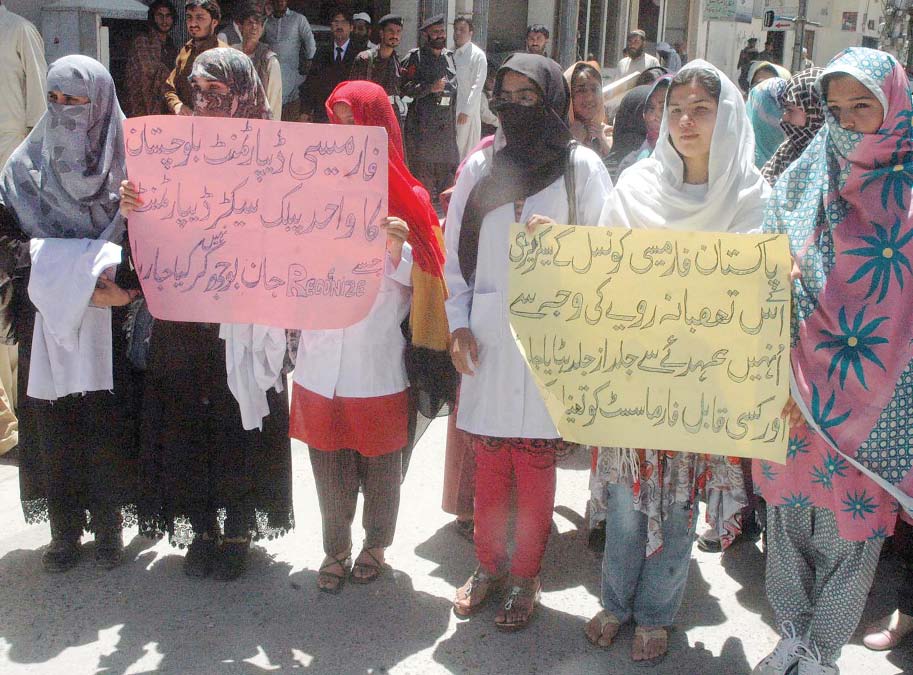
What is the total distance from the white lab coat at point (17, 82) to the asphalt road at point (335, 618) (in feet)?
7.29

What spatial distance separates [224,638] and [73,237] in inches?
52.7

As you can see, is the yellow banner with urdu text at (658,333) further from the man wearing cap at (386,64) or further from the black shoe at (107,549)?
the man wearing cap at (386,64)

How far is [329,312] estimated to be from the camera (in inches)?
108

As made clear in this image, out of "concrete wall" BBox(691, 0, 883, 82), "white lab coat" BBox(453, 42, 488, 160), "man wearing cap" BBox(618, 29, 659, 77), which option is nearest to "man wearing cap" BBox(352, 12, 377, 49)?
"white lab coat" BBox(453, 42, 488, 160)

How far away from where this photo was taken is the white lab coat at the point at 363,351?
9.52 feet

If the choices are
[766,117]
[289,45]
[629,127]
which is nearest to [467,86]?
[289,45]

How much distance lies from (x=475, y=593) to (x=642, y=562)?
57 cm

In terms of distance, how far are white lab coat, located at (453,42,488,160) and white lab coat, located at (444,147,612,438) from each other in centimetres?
631

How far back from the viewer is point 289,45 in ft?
26.1

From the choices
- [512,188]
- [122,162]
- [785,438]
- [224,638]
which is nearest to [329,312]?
[512,188]

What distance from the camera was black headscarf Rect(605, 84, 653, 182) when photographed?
4.24 metres

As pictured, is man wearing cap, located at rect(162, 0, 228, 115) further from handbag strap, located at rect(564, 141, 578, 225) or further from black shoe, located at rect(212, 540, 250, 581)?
handbag strap, located at rect(564, 141, 578, 225)

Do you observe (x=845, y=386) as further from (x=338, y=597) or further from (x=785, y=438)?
(x=338, y=597)

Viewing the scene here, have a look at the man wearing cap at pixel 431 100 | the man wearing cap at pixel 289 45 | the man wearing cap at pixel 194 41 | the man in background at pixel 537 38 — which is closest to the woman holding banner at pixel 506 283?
the man wearing cap at pixel 194 41
